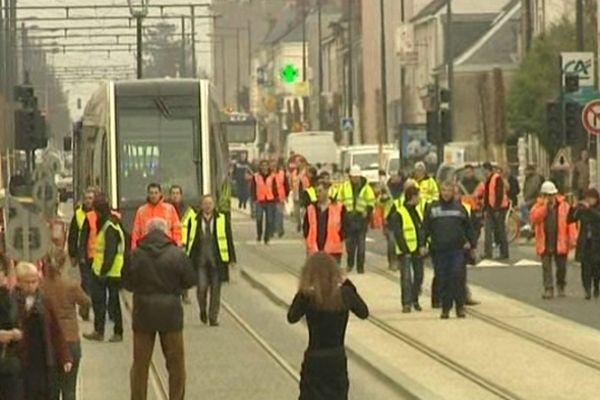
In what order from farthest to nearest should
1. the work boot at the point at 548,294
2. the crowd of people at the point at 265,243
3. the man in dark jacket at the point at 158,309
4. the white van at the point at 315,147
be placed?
the white van at the point at 315,147 → the work boot at the point at 548,294 → the man in dark jacket at the point at 158,309 → the crowd of people at the point at 265,243

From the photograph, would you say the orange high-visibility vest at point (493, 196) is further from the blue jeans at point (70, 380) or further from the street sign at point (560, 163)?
the blue jeans at point (70, 380)

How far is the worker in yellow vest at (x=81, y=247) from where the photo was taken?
98.2 feet

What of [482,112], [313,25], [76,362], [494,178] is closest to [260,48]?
[313,25]

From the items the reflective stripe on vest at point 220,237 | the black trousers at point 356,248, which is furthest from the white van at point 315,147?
the reflective stripe on vest at point 220,237

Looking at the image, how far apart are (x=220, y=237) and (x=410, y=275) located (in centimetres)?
301

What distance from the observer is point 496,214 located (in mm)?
45031

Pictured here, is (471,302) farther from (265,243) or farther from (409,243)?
(265,243)

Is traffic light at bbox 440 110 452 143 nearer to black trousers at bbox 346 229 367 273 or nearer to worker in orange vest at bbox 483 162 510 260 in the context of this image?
worker in orange vest at bbox 483 162 510 260

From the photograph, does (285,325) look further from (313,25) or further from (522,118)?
(313,25)

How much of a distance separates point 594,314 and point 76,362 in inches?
537

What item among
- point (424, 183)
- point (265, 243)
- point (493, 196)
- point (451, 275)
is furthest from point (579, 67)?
point (451, 275)

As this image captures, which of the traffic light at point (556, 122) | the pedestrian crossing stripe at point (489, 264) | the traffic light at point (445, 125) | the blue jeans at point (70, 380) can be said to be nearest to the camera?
the blue jeans at point (70, 380)

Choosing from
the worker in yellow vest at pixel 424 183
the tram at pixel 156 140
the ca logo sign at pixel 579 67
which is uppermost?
the ca logo sign at pixel 579 67

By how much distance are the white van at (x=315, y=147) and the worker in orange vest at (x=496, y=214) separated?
45.1 m
